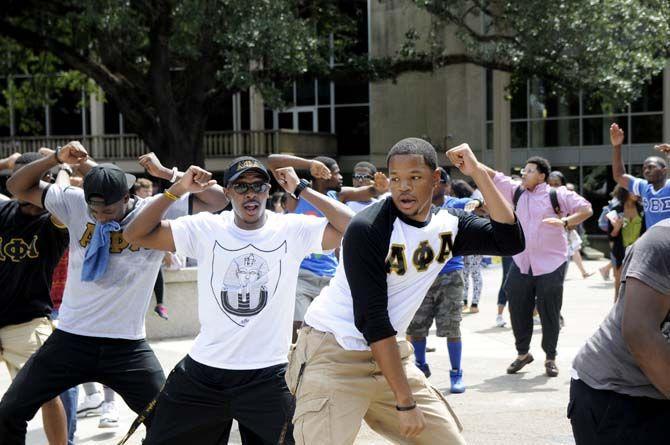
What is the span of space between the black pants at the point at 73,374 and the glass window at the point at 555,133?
80.2 ft

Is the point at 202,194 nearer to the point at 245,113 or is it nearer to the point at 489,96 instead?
the point at 489,96

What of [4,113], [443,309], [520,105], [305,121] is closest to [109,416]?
[443,309]

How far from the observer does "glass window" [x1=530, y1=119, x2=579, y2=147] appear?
2814cm

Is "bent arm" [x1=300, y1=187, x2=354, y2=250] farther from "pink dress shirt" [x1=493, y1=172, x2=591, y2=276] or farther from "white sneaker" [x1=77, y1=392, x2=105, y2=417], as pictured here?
"pink dress shirt" [x1=493, y1=172, x2=591, y2=276]

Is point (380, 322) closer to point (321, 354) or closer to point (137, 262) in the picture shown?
point (321, 354)

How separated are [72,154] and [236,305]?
1.53m

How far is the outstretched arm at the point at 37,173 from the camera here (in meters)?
5.46

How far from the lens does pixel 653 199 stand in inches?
346

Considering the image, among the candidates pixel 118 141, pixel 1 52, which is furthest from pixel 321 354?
pixel 118 141

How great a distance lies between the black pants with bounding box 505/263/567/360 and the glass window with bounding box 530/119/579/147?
786 inches

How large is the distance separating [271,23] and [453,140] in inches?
471

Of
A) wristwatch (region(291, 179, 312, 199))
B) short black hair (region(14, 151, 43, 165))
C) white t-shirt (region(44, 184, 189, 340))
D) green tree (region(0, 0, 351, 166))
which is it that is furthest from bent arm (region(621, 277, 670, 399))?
green tree (region(0, 0, 351, 166))

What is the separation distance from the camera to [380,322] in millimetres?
3771

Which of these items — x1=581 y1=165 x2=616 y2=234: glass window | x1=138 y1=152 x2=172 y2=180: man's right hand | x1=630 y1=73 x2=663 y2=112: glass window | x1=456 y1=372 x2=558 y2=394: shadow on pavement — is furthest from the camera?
x1=581 y1=165 x2=616 y2=234: glass window
